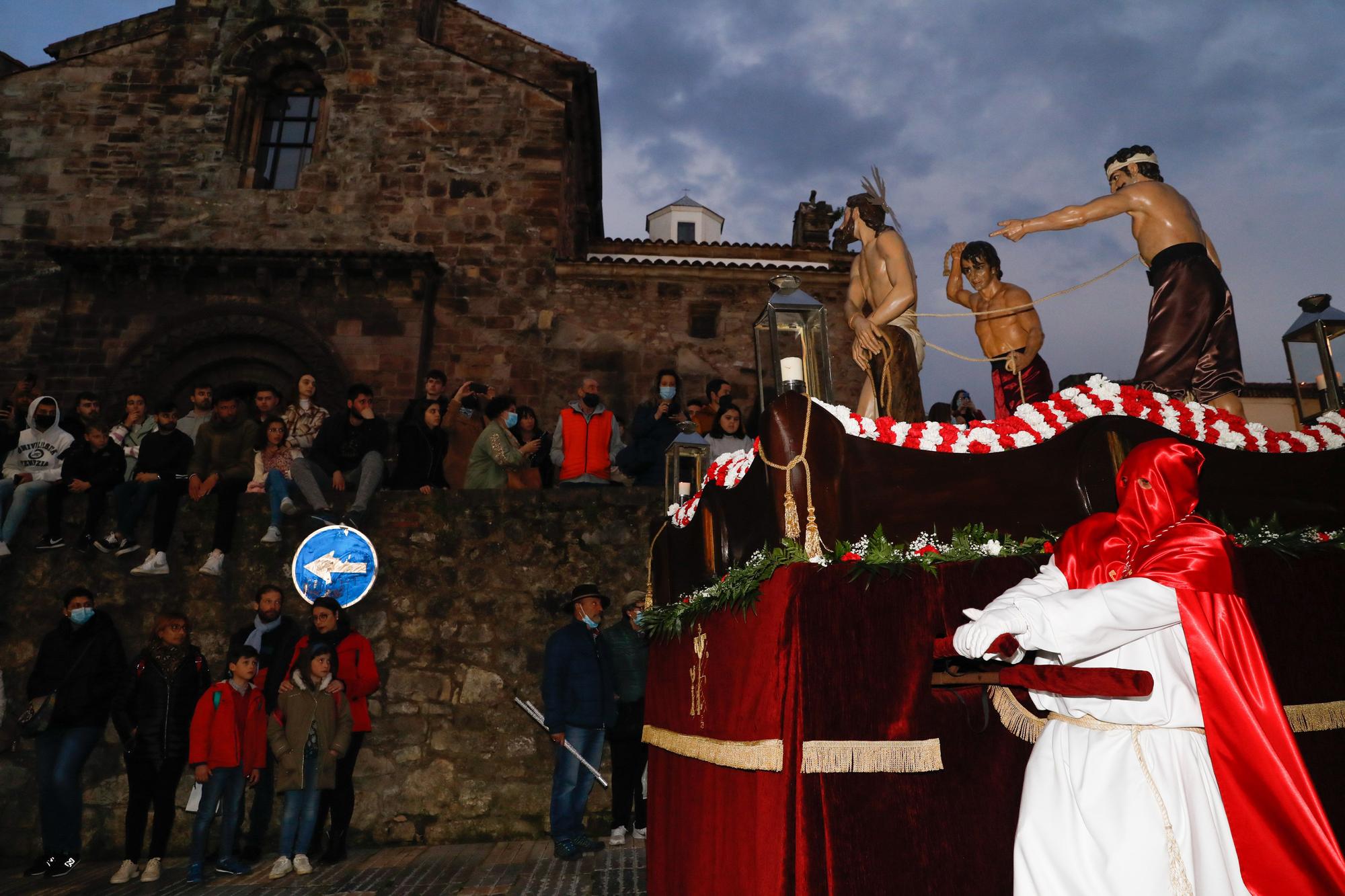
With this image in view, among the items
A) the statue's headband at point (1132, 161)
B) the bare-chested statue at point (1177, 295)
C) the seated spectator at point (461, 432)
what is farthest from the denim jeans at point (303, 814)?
the statue's headband at point (1132, 161)

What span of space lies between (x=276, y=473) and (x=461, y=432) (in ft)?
6.85

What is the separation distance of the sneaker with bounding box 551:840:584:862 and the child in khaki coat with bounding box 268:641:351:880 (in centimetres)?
181

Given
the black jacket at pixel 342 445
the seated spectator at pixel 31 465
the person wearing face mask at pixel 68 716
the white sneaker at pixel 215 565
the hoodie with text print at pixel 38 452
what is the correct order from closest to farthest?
the person wearing face mask at pixel 68 716
the white sneaker at pixel 215 565
the seated spectator at pixel 31 465
the hoodie with text print at pixel 38 452
the black jacket at pixel 342 445

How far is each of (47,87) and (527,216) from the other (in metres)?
8.54

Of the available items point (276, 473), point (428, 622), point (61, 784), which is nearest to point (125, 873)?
point (61, 784)

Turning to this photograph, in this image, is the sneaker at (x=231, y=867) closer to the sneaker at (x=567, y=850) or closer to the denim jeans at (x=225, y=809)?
the denim jeans at (x=225, y=809)

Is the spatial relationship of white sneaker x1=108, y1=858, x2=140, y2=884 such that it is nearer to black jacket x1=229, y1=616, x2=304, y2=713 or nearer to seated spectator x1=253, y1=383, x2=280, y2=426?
black jacket x1=229, y1=616, x2=304, y2=713

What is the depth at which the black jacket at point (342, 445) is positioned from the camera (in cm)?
912

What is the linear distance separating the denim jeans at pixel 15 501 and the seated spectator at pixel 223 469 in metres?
1.38

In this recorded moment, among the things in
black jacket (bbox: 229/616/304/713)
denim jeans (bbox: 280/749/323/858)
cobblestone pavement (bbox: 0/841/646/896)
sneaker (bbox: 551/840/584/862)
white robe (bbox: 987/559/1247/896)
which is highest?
black jacket (bbox: 229/616/304/713)

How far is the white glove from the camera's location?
291cm

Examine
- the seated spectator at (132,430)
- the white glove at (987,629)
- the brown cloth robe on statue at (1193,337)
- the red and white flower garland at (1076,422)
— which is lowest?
the white glove at (987,629)

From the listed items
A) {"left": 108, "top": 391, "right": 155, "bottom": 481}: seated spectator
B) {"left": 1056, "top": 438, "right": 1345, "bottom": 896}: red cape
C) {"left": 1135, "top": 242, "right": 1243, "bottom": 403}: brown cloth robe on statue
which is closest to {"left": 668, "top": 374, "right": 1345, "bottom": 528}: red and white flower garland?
{"left": 1135, "top": 242, "right": 1243, "bottom": 403}: brown cloth robe on statue

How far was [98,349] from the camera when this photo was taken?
1434cm
